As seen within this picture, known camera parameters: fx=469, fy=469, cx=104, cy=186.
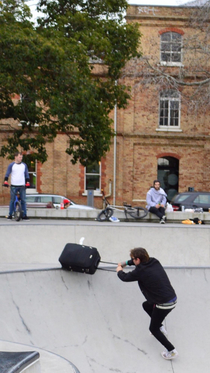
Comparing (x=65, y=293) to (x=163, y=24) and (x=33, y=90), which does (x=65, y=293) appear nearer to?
(x=33, y=90)

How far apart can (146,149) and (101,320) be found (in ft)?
73.5

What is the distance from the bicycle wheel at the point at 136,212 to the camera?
45.0 ft

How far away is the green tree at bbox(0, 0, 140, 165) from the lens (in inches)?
655

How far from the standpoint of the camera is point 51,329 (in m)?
5.95

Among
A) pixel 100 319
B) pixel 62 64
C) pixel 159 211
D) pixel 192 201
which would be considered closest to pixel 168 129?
pixel 192 201

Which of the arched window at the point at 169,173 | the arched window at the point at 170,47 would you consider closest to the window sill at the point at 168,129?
the arched window at the point at 169,173

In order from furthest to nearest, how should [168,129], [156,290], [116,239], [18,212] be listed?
1. [168,129]
2. [18,212]
3. [116,239]
4. [156,290]

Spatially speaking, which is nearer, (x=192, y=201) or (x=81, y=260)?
(x=81, y=260)

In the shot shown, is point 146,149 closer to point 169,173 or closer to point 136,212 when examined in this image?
point 169,173

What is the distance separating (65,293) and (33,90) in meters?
12.6

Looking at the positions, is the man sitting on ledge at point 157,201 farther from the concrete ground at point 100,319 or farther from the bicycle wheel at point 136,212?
the concrete ground at point 100,319

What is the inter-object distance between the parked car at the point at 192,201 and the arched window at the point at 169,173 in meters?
9.37

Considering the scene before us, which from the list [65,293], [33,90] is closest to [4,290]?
[65,293]

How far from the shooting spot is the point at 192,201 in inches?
752
